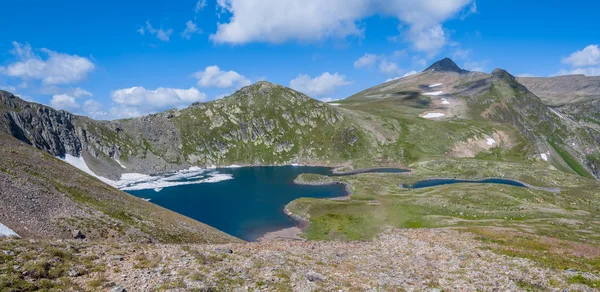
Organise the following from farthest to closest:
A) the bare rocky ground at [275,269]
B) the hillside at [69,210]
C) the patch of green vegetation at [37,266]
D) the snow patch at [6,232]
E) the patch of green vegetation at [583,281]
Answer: the hillside at [69,210] < the snow patch at [6,232] < the patch of green vegetation at [583,281] < the bare rocky ground at [275,269] < the patch of green vegetation at [37,266]

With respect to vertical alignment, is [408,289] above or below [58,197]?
below

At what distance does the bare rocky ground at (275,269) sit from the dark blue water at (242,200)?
160ft

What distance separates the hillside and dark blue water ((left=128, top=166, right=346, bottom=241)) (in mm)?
32698

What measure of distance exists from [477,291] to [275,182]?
135291 millimetres

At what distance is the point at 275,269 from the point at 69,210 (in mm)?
28242

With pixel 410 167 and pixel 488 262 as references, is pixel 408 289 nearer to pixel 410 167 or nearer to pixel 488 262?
pixel 488 262

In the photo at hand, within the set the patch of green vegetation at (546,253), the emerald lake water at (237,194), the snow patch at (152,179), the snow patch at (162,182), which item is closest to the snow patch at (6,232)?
the patch of green vegetation at (546,253)

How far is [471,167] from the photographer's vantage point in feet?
570

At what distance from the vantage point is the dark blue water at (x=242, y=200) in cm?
9006

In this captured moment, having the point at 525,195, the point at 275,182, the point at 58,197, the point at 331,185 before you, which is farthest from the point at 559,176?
the point at 58,197

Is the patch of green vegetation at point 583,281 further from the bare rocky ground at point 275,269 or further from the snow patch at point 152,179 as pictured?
the snow patch at point 152,179

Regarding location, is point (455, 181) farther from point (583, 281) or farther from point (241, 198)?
point (583, 281)

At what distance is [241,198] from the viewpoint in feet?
405

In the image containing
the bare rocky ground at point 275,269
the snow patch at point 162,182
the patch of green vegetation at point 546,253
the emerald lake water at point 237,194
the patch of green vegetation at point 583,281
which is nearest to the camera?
the bare rocky ground at point 275,269
